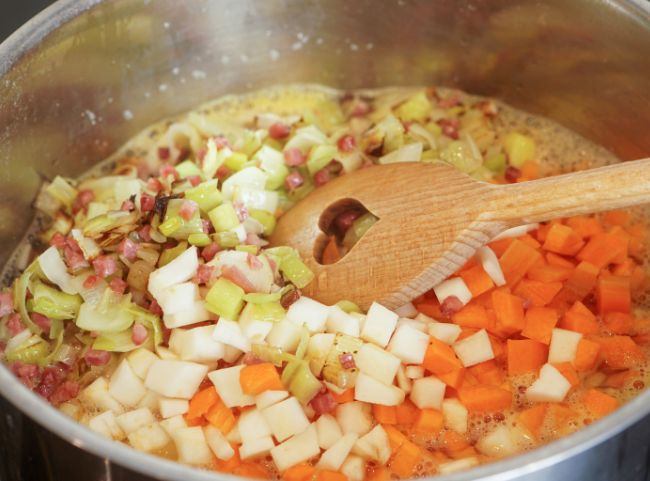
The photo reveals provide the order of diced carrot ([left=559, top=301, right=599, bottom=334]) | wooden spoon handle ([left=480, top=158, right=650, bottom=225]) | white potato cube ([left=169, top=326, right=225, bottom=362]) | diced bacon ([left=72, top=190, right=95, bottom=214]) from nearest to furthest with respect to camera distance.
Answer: wooden spoon handle ([left=480, top=158, right=650, bottom=225]), white potato cube ([left=169, top=326, right=225, bottom=362]), diced carrot ([left=559, top=301, right=599, bottom=334]), diced bacon ([left=72, top=190, right=95, bottom=214])

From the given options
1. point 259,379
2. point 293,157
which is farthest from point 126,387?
point 293,157

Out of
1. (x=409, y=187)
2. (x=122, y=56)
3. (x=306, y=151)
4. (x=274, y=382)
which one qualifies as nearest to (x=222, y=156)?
(x=306, y=151)

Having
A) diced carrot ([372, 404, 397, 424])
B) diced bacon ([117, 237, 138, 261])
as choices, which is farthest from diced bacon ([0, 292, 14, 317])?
diced carrot ([372, 404, 397, 424])

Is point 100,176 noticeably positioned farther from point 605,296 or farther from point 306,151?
point 605,296

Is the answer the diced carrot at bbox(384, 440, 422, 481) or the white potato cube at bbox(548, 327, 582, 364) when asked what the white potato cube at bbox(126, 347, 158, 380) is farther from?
the white potato cube at bbox(548, 327, 582, 364)

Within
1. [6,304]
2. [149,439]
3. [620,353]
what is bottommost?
[620,353]

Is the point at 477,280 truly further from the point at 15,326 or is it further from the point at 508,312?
the point at 15,326
